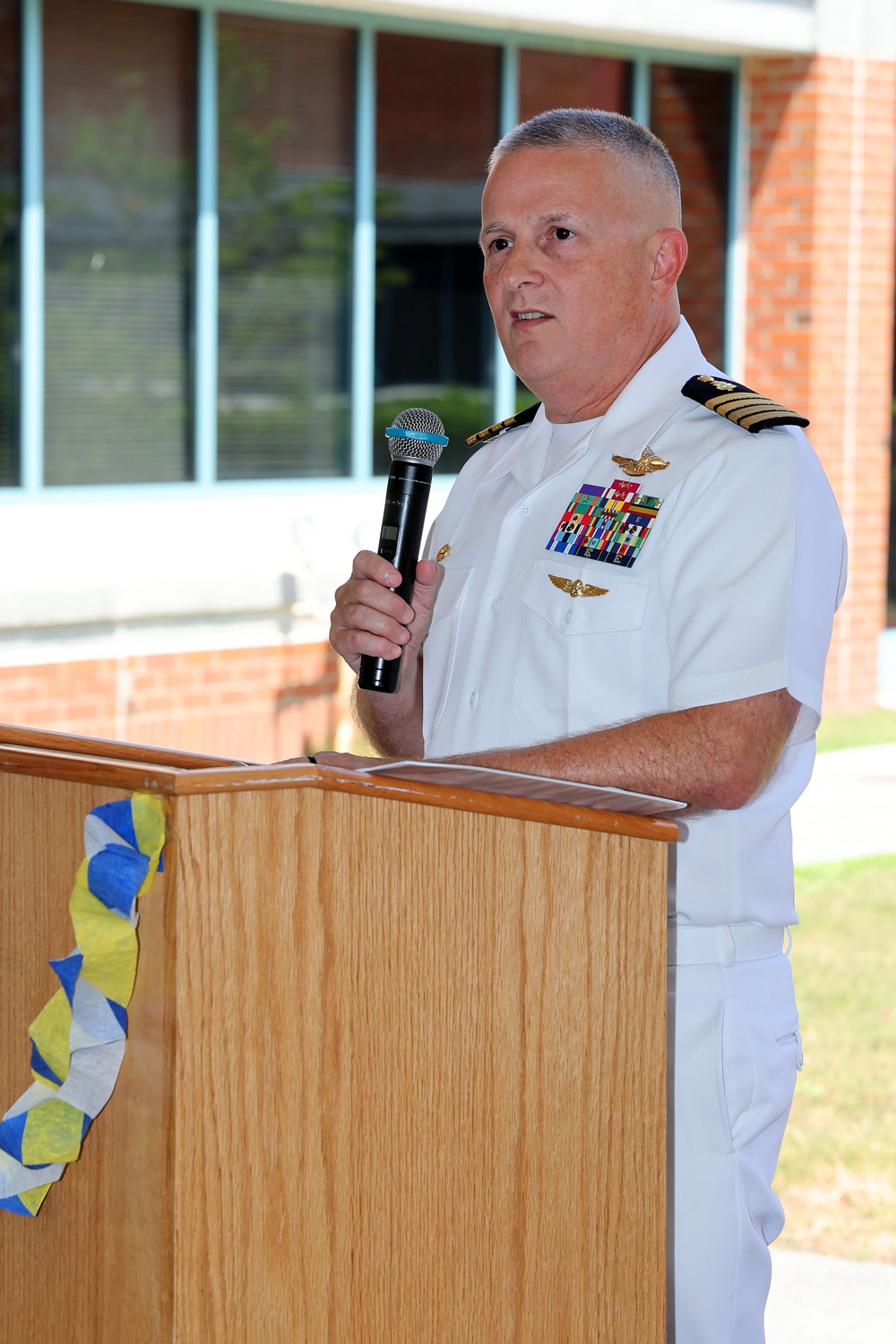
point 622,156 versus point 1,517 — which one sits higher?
point 622,156

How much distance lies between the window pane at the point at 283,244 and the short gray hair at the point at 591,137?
5.11 meters

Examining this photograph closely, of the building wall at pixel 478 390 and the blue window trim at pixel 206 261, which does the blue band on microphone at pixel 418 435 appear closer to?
the building wall at pixel 478 390

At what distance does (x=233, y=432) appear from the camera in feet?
24.1

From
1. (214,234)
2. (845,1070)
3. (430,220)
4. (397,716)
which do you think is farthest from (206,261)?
(397,716)

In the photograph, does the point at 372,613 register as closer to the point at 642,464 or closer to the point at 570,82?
the point at 642,464

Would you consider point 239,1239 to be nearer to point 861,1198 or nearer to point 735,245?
point 861,1198

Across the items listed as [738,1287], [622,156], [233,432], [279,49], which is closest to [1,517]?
[233,432]

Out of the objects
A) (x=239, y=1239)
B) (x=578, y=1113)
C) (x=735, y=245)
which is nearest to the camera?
(x=239, y=1239)

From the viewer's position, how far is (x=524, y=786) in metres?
1.47

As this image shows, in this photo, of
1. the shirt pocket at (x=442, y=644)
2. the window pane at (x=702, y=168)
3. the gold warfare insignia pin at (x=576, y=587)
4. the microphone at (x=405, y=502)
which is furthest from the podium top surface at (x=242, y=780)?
the window pane at (x=702, y=168)

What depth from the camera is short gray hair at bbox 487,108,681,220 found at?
2.20 metres

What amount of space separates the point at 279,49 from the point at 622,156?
541 cm

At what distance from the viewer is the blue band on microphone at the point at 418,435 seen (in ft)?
6.19

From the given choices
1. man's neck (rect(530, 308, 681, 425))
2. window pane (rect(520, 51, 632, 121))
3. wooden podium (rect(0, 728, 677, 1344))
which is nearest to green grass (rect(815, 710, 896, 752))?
window pane (rect(520, 51, 632, 121))
